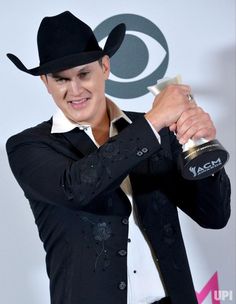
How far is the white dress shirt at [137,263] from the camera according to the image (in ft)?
3.55

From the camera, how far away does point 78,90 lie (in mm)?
1088

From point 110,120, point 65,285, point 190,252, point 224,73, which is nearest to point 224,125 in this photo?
point 224,73

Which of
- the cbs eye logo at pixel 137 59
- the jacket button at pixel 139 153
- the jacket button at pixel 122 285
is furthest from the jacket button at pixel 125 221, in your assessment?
the cbs eye logo at pixel 137 59

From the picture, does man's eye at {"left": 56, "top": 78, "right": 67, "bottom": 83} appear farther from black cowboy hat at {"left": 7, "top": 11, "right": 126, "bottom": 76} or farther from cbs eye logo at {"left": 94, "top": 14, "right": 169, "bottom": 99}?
cbs eye logo at {"left": 94, "top": 14, "right": 169, "bottom": 99}

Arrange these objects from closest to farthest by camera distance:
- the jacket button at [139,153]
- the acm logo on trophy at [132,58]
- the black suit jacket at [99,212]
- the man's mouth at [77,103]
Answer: the jacket button at [139,153]
the black suit jacket at [99,212]
the man's mouth at [77,103]
the acm logo on trophy at [132,58]

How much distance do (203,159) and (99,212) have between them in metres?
0.25

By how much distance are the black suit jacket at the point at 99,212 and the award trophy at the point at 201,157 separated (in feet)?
0.24

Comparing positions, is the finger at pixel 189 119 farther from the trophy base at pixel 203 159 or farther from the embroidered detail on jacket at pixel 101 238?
the embroidered detail on jacket at pixel 101 238

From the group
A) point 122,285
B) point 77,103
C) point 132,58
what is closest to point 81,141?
point 77,103

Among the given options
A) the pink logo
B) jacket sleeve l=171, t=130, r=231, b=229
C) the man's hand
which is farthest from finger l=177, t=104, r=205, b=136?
the pink logo

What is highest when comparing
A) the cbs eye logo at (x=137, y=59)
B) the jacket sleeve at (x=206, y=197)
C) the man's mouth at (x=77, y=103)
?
the cbs eye logo at (x=137, y=59)

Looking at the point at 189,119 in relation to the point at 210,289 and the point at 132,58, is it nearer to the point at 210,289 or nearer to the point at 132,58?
the point at 132,58

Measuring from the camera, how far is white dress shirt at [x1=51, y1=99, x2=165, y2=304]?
1081 mm

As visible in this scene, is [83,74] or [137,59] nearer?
[83,74]
